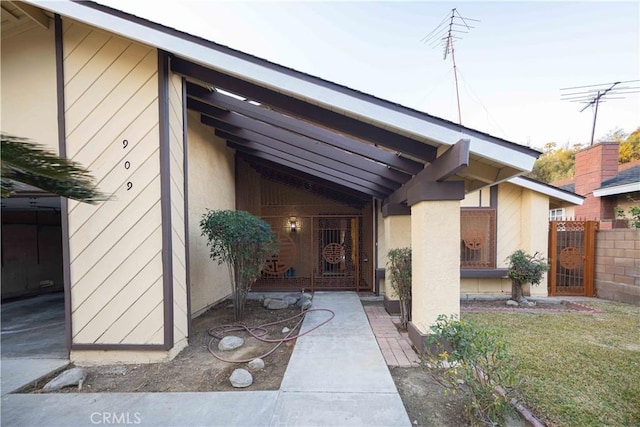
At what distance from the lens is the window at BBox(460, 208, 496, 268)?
7176 millimetres

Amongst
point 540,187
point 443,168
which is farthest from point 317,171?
point 540,187

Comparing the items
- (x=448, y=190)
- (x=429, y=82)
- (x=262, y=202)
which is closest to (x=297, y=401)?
(x=448, y=190)

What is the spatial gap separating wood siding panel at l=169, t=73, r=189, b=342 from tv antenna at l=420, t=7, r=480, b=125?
972 centimetres

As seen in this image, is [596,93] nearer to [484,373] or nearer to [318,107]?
[318,107]

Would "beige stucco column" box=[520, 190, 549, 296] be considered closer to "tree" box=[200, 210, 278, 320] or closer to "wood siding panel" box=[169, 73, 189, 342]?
"tree" box=[200, 210, 278, 320]

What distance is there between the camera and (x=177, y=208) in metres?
3.95

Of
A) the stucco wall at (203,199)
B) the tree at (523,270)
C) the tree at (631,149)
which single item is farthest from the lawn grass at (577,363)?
the tree at (631,149)

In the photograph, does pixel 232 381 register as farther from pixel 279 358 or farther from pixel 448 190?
pixel 448 190

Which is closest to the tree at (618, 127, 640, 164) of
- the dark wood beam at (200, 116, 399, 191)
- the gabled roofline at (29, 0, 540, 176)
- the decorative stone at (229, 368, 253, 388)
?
the dark wood beam at (200, 116, 399, 191)

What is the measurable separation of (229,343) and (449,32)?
39.6ft

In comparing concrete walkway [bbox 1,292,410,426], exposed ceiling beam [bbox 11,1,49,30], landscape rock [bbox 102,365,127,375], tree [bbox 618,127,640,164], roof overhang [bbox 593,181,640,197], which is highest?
tree [bbox 618,127,640,164]

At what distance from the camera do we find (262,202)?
932cm

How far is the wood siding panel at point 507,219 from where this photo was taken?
724cm

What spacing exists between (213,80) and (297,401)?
4.09 m
